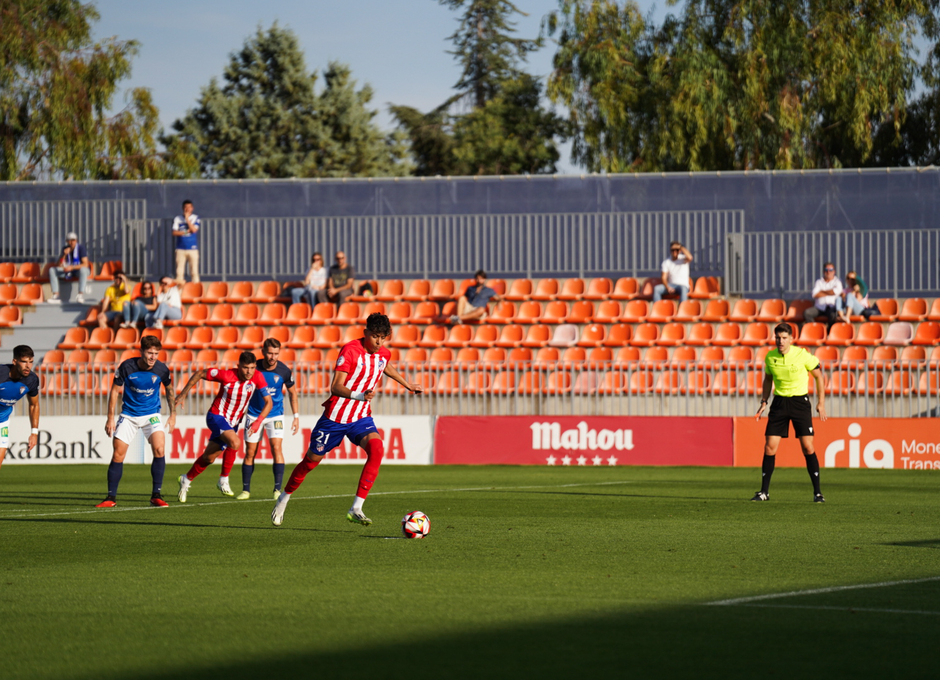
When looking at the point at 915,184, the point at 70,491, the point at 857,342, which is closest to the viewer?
the point at 70,491

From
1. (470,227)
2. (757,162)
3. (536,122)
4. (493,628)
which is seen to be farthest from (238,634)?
(536,122)

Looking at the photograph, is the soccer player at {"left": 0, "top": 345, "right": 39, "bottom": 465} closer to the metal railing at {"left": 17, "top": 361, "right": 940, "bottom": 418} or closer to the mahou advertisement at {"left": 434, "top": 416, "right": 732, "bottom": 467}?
the metal railing at {"left": 17, "top": 361, "right": 940, "bottom": 418}

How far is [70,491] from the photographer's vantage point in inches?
653

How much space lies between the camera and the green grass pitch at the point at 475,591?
5.79 metres

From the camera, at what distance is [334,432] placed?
1098 centimetres

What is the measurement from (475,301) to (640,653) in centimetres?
2070

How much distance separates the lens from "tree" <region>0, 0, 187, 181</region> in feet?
120

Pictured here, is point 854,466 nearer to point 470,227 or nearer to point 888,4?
point 470,227

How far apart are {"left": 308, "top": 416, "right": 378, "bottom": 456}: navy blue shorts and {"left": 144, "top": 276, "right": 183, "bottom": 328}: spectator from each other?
679 inches

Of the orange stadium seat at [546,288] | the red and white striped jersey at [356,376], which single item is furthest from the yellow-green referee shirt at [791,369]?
the orange stadium seat at [546,288]

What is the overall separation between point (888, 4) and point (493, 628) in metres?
30.7

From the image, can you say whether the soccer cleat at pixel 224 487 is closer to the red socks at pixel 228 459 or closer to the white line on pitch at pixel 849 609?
the red socks at pixel 228 459

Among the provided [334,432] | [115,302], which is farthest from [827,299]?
[334,432]

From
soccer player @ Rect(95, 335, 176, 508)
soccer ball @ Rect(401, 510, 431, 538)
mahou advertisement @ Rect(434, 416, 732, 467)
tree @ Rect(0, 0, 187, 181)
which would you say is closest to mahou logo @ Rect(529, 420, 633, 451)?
mahou advertisement @ Rect(434, 416, 732, 467)
